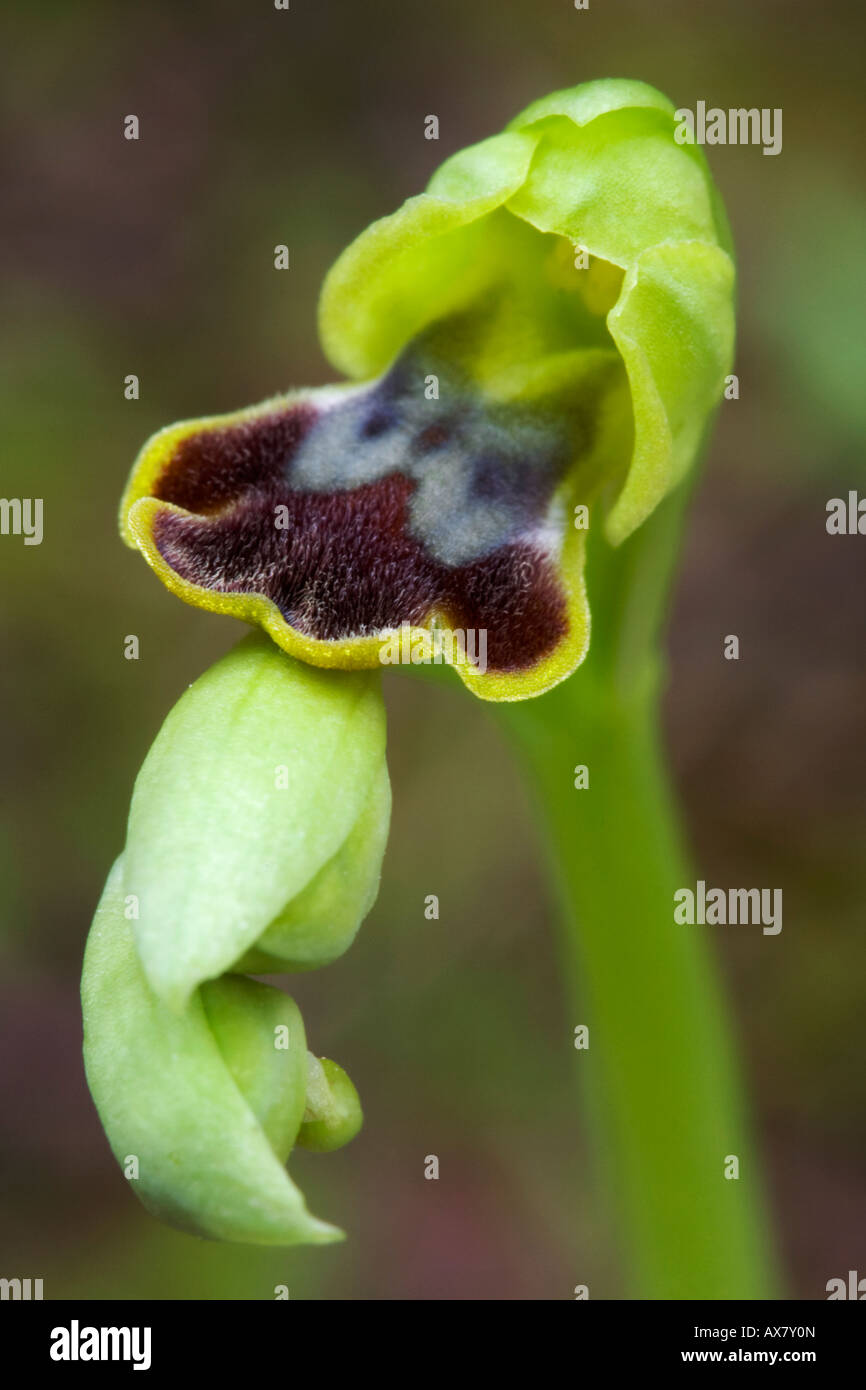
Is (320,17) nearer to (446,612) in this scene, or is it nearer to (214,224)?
(214,224)

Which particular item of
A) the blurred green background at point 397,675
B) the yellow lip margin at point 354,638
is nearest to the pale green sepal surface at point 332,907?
the yellow lip margin at point 354,638

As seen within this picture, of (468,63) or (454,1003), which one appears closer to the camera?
(454,1003)

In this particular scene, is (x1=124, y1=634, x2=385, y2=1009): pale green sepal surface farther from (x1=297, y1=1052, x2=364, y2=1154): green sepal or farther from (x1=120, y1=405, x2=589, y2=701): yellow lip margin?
(x1=297, y1=1052, x2=364, y2=1154): green sepal

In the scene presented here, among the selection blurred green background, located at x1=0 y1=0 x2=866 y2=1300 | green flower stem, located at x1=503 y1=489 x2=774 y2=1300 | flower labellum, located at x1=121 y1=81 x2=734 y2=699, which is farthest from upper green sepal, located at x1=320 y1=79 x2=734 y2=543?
blurred green background, located at x1=0 y1=0 x2=866 y2=1300

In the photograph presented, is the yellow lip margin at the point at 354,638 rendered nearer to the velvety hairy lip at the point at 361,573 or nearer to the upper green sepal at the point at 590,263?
the velvety hairy lip at the point at 361,573

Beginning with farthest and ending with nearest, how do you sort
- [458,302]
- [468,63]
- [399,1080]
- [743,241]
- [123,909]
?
1. [468,63]
2. [743,241]
3. [399,1080]
4. [458,302]
5. [123,909]

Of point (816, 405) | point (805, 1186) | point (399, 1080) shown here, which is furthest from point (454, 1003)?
point (816, 405)

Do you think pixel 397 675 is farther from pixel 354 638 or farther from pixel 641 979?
pixel 354 638
